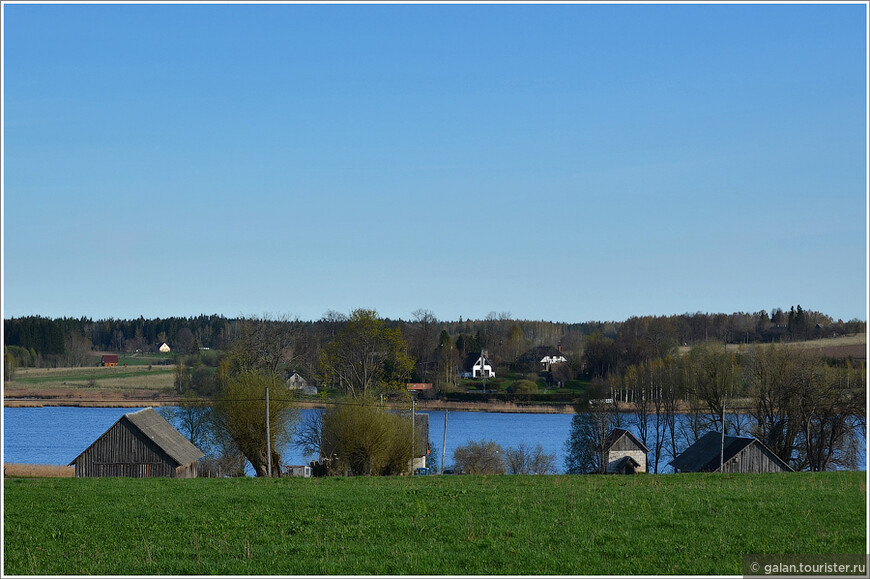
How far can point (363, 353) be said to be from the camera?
42.4 metres

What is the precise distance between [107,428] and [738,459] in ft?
122

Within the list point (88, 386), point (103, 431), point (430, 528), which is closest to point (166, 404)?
point (103, 431)

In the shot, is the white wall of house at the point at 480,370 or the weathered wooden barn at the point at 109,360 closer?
the weathered wooden barn at the point at 109,360

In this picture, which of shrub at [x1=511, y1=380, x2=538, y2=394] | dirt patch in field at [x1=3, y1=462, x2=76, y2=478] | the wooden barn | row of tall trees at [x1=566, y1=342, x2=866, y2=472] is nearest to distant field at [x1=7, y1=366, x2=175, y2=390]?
shrub at [x1=511, y1=380, x2=538, y2=394]

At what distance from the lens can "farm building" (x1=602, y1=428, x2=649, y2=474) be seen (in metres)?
44.1

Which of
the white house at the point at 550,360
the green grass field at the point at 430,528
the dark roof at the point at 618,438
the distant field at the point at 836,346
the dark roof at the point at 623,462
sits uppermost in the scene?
the distant field at the point at 836,346

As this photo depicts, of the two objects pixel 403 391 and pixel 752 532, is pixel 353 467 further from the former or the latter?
pixel 752 532

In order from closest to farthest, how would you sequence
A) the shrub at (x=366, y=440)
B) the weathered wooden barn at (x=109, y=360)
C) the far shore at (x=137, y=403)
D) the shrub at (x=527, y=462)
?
the shrub at (x=366, y=440)
the shrub at (x=527, y=462)
the far shore at (x=137, y=403)
the weathered wooden barn at (x=109, y=360)

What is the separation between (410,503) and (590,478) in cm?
773

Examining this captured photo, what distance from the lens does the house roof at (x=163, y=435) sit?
33.3 metres

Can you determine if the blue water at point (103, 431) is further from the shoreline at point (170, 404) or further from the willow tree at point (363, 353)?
the willow tree at point (363, 353)

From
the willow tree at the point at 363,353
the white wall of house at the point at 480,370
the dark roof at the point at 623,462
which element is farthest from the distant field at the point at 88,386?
the white wall of house at the point at 480,370

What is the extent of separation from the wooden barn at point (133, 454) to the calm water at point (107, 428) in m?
5.91

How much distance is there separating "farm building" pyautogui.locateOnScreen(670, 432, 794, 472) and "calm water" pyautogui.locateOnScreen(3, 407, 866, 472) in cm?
805
